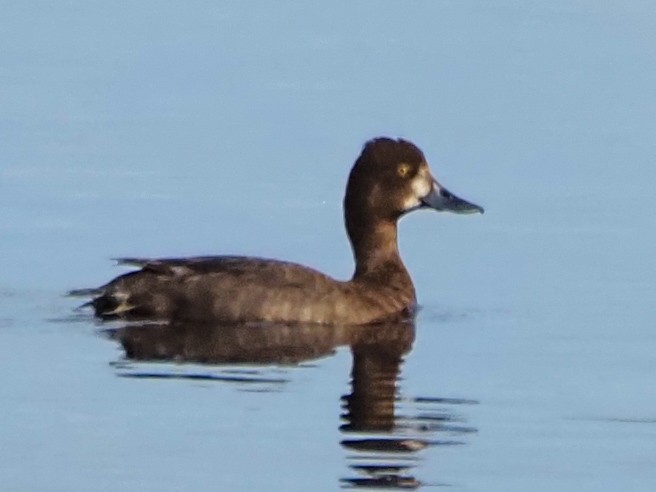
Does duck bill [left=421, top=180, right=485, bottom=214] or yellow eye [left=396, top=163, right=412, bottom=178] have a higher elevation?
yellow eye [left=396, top=163, right=412, bottom=178]

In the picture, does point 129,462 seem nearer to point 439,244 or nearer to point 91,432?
point 91,432

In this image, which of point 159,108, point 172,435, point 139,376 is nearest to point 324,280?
point 139,376

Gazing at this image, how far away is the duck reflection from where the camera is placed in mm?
10430

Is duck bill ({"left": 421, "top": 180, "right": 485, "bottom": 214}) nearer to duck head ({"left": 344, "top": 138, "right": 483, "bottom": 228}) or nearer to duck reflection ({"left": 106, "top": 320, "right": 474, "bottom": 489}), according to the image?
duck head ({"left": 344, "top": 138, "right": 483, "bottom": 228})

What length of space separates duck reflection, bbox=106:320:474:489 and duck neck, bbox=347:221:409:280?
64cm

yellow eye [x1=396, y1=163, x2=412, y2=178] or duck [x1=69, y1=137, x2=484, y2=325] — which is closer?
duck [x1=69, y1=137, x2=484, y2=325]

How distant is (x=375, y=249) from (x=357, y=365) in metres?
2.24

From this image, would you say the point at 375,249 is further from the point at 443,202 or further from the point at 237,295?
the point at 237,295

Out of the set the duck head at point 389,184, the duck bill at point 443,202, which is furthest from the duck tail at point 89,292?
the duck bill at point 443,202

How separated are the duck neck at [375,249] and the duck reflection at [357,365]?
639mm

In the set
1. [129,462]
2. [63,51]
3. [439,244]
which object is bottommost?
[129,462]

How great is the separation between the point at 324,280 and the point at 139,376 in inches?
79.8

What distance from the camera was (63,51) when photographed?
22.2 meters

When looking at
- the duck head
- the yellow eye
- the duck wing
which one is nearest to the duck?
the duck wing
